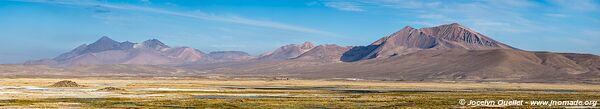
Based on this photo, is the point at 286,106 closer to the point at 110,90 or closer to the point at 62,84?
the point at 110,90

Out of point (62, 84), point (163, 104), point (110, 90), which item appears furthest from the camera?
point (62, 84)

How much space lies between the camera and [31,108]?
167ft

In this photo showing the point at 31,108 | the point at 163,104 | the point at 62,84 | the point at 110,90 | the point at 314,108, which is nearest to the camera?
the point at 31,108

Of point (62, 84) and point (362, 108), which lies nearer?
point (362, 108)

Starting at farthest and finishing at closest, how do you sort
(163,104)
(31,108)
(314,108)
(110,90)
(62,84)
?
(62,84)
(110,90)
(163,104)
(314,108)
(31,108)

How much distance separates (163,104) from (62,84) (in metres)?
52.2

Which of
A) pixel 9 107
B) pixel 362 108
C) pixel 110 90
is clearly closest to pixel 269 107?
pixel 362 108

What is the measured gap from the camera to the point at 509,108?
174 ft

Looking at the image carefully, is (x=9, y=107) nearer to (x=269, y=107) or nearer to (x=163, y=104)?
(x=163, y=104)

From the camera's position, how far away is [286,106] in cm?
5625

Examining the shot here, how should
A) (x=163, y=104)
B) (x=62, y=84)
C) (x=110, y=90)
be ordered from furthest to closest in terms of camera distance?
1. (x=62, y=84)
2. (x=110, y=90)
3. (x=163, y=104)

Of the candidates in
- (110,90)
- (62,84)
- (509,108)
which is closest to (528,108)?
(509,108)

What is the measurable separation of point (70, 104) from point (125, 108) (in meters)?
6.76

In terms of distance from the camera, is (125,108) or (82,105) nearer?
(125,108)
